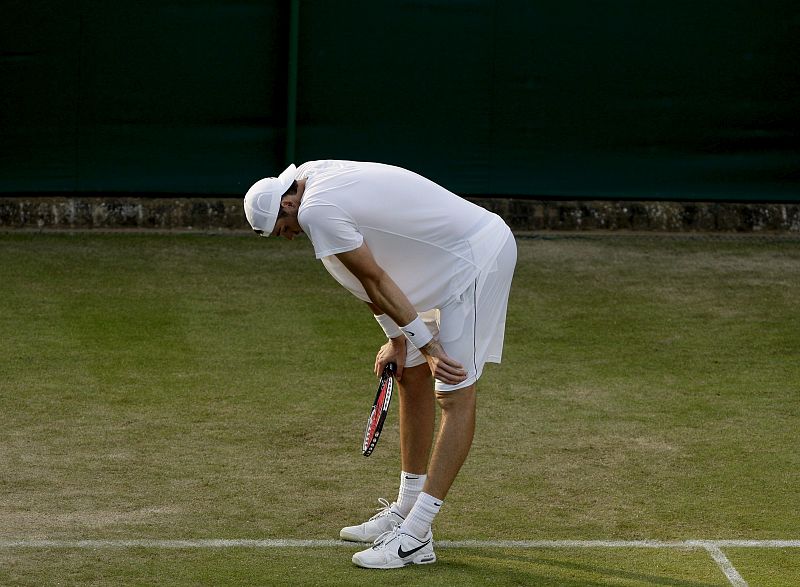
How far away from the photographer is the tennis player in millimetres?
4555

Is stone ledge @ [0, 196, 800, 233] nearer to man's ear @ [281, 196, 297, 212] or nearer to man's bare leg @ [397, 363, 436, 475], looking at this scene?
man's bare leg @ [397, 363, 436, 475]

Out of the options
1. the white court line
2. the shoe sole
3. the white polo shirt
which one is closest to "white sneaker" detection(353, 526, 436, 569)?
the shoe sole

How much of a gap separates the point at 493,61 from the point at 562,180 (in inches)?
46.6

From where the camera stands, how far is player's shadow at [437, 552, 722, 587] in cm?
450

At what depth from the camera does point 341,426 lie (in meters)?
6.35

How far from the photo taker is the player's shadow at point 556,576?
4496mm

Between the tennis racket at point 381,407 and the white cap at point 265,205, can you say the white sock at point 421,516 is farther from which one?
the white cap at point 265,205

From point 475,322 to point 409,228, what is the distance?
0.39 metres

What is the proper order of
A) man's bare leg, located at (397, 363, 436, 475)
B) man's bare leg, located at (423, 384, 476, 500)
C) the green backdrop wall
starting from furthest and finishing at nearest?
the green backdrop wall < man's bare leg, located at (397, 363, 436, 475) < man's bare leg, located at (423, 384, 476, 500)

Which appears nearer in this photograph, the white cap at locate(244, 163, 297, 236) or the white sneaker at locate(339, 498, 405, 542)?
the white cap at locate(244, 163, 297, 236)

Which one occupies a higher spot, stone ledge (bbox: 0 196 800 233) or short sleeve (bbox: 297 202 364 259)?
short sleeve (bbox: 297 202 364 259)

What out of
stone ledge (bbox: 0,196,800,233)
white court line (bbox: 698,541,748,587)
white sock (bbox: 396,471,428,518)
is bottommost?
stone ledge (bbox: 0,196,800,233)

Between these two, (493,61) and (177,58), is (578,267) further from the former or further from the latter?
(177,58)

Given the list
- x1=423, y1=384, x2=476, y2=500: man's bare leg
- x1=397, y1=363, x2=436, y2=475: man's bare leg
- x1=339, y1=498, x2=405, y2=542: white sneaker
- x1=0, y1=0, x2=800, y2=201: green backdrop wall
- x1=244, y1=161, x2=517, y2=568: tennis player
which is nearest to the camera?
x1=244, y1=161, x2=517, y2=568: tennis player
